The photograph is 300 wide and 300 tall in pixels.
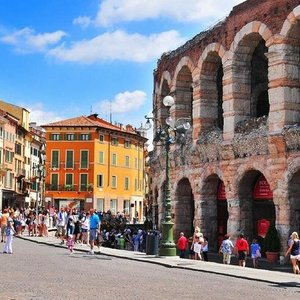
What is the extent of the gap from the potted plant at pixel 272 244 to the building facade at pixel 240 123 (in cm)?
31

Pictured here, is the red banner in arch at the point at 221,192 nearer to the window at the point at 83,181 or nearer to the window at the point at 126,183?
the window at the point at 83,181

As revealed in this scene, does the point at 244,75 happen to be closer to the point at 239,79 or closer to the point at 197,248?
the point at 239,79

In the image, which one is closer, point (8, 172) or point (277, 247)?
point (277, 247)

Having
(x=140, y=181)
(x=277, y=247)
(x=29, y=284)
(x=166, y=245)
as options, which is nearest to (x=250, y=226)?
(x=277, y=247)

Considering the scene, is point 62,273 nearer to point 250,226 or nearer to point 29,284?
point 29,284

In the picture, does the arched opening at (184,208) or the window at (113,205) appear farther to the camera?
the window at (113,205)

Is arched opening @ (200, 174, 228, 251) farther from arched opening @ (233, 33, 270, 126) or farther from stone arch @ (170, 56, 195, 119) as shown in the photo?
stone arch @ (170, 56, 195, 119)

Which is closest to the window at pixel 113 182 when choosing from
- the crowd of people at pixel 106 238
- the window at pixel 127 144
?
the window at pixel 127 144

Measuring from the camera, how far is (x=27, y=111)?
83.9m

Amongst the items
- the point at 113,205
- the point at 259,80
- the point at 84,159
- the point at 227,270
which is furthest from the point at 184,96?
the point at 113,205

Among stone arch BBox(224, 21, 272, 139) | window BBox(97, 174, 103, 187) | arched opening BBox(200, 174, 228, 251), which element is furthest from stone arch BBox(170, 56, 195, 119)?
window BBox(97, 174, 103, 187)

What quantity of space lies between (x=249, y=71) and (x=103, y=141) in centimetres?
5248

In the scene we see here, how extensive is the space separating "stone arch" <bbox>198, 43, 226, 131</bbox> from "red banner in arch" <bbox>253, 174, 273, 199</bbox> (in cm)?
399

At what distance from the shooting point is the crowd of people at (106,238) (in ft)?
74.8
